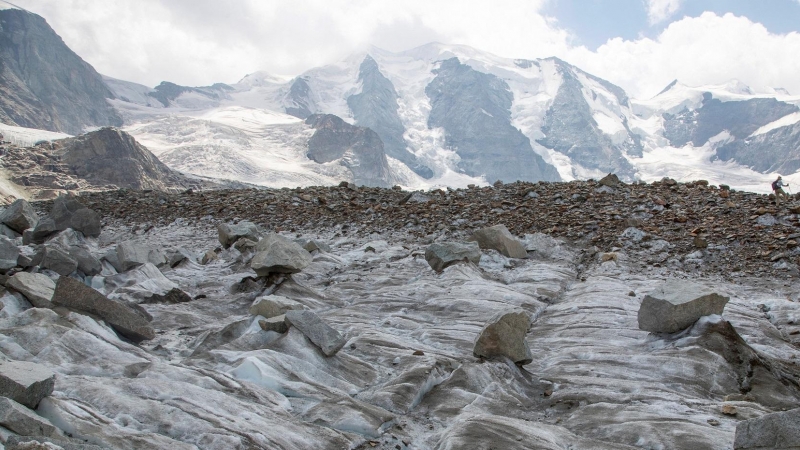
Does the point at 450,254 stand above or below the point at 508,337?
above

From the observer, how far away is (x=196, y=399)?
662 cm

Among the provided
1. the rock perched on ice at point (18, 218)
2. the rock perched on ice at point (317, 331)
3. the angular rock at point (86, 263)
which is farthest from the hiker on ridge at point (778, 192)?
the rock perched on ice at point (18, 218)

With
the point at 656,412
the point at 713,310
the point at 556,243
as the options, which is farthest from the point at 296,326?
the point at 556,243

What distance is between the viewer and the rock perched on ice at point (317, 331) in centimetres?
868

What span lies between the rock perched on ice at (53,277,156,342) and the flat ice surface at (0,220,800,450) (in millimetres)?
266

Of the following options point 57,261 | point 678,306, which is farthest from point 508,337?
point 57,261

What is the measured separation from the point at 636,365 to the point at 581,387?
126 cm

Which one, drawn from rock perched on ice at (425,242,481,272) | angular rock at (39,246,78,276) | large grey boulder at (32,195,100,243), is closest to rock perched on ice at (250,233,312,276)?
rock perched on ice at (425,242,481,272)

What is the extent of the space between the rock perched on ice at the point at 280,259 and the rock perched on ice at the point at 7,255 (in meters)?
4.93

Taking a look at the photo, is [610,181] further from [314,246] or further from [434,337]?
[434,337]

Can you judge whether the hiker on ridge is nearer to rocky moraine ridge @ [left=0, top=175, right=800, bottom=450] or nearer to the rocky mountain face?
rocky moraine ridge @ [left=0, top=175, right=800, bottom=450]

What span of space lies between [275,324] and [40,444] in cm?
465

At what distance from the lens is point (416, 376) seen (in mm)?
8086

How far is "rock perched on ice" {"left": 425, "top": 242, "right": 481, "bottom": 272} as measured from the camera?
14.3 meters
